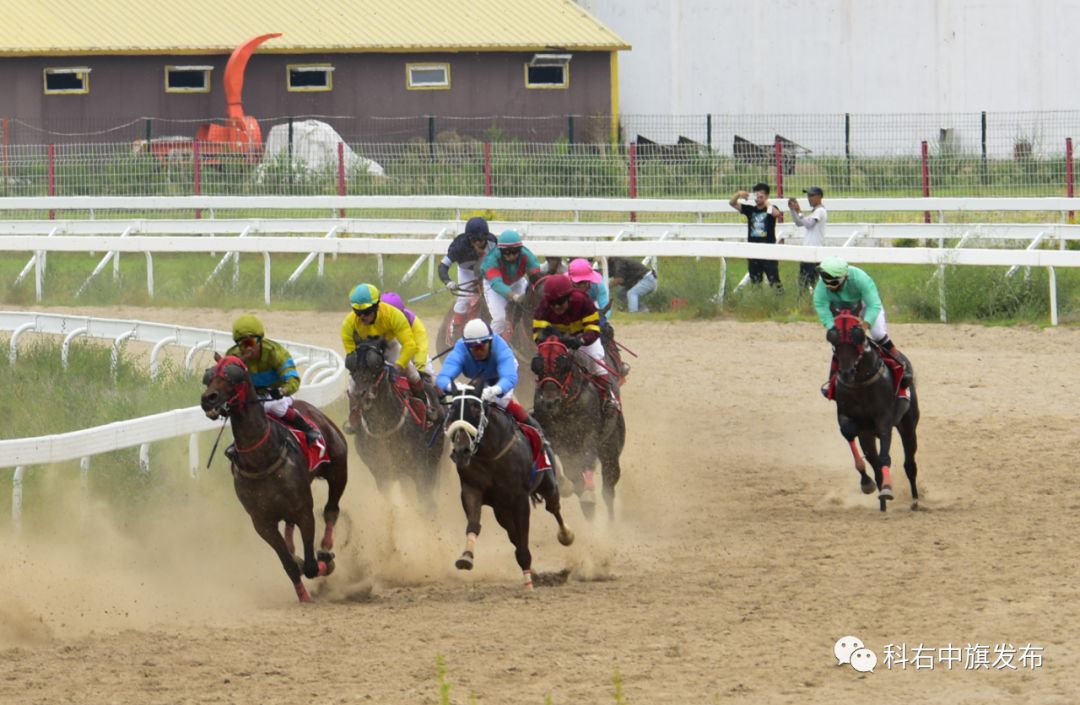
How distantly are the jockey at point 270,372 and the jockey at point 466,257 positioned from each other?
4.12 m

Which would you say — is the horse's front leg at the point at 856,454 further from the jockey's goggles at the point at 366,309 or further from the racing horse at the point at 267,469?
the racing horse at the point at 267,469

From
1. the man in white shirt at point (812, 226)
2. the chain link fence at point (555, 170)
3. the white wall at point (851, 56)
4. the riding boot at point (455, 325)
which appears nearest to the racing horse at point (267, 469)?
the riding boot at point (455, 325)

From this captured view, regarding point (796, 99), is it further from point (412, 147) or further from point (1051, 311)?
point (1051, 311)

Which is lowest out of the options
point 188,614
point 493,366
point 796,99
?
point 188,614

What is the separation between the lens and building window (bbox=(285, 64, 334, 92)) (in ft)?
128

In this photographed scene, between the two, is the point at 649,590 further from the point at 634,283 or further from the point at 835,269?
the point at 634,283

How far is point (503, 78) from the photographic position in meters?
39.3

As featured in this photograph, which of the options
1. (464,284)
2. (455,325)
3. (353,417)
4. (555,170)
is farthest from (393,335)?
(555,170)

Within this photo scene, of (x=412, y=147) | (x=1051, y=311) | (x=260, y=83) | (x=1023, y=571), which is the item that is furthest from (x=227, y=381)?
(x=260, y=83)

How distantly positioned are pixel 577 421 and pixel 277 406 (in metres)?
2.65

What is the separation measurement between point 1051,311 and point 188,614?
12724mm

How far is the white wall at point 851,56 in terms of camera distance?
128ft

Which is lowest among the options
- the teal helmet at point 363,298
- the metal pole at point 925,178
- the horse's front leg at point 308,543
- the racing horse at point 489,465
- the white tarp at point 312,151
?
the horse's front leg at point 308,543

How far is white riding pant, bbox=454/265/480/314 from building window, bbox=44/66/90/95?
79.7 ft
